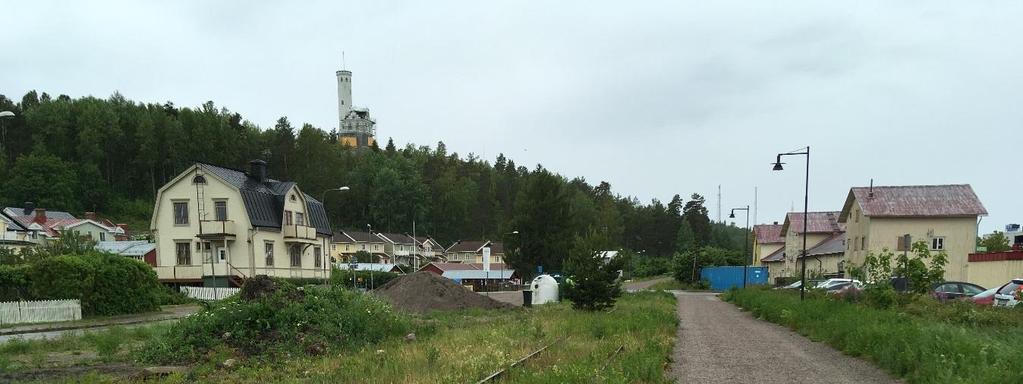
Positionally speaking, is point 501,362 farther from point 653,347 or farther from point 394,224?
point 394,224

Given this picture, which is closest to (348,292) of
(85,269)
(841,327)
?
(841,327)

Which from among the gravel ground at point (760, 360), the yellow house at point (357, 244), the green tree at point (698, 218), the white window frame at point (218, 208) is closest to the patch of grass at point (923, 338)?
the gravel ground at point (760, 360)

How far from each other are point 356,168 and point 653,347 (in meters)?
103

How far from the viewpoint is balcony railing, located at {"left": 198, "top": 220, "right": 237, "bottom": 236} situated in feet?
128

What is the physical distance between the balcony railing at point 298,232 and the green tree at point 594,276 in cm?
2444

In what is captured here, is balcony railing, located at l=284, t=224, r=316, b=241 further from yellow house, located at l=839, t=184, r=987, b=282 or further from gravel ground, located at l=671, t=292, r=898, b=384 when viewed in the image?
yellow house, located at l=839, t=184, r=987, b=282

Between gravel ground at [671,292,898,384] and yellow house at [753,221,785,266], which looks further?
yellow house at [753,221,785,266]

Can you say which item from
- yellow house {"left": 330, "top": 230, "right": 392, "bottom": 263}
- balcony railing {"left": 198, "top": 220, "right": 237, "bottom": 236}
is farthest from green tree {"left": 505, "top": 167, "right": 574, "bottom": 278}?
yellow house {"left": 330, "top": 230, "right": 392, "bottom": 263}

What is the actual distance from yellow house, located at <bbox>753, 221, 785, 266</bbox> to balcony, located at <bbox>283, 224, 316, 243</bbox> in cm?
5557

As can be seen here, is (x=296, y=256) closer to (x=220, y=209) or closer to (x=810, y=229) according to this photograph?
(x=220, y=209)

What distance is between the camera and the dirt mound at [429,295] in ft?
100.0

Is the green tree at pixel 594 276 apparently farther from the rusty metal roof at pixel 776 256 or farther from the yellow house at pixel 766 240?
the yellow house at pixel 766 240

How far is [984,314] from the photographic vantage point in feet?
51.4

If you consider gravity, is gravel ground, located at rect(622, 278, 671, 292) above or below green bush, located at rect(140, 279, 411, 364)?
below
